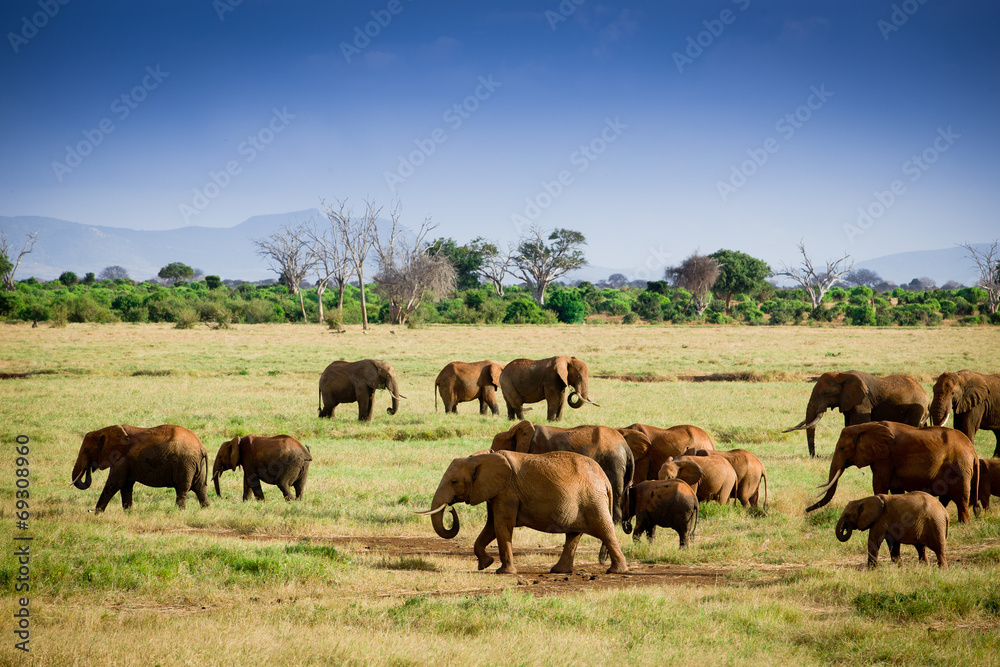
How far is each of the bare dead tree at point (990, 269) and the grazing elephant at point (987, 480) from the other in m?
84.4

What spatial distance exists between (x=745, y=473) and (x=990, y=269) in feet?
296

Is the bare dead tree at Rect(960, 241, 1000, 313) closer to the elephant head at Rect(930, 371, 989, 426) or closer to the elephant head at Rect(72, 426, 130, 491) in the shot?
the elephant head at Rect(930, 371, 989, 426)

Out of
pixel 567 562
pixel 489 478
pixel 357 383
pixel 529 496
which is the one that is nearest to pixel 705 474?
pixel 567 562

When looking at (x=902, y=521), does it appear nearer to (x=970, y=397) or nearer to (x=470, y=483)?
(x=470, y=483)

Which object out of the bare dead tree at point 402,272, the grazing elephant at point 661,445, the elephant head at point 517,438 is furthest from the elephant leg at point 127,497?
the bare dead tree at point 402,272

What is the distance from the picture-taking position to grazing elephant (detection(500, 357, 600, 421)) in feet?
71.5

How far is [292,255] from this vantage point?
107688mm

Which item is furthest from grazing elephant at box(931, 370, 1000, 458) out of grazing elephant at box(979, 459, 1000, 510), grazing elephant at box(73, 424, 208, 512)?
grazing elephant at box(73, 424, 208, 512)

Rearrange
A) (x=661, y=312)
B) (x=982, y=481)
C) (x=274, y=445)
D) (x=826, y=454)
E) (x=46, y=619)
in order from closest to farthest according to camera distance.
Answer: (x=46, y=619)
(x=982, y=481)
(x=274, y=445)
(x=826, y=454)
(x=661, y=312)

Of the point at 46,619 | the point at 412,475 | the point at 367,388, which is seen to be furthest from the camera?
the point at 367,388

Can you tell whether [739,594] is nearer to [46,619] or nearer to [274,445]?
[46,619]

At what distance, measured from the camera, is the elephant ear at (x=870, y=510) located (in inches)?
372

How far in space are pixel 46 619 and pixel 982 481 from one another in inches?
477

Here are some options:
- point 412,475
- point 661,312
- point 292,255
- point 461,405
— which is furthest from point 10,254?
point 412,475
